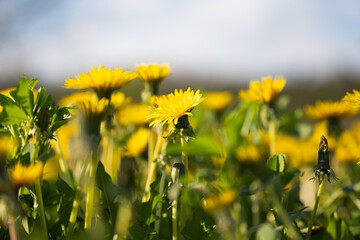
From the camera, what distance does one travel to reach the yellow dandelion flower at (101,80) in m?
0.97

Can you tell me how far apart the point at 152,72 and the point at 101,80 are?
332 mm

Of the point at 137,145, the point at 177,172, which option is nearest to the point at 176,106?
the point at 177,172

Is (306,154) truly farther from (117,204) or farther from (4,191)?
(4,191)

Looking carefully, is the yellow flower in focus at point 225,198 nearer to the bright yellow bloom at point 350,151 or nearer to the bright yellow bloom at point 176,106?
the bright yellow bloom at point 176,106

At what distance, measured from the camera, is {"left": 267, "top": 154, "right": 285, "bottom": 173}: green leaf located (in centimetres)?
88

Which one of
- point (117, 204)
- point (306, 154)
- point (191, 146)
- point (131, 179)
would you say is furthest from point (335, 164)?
point (191, 146)

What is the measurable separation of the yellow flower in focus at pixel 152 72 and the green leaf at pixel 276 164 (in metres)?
0.52

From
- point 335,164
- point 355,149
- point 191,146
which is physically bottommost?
point 335,164

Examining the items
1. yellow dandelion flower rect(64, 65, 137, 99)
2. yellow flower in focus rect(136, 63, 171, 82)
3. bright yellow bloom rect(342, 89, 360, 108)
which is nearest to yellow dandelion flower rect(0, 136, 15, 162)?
yellow dandelion flower rect(64, 65, 137, 99)

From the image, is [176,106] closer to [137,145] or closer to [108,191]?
[108,191]

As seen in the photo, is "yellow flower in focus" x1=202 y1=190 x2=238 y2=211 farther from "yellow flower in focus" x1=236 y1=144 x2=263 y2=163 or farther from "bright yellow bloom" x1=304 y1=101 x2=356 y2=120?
"bright yellow bloom" x1=304 y1=101 x2=356 y2=120

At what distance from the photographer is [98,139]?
78cm

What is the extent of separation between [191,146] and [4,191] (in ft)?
1.18

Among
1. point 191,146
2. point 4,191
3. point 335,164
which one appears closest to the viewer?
point 191,146
